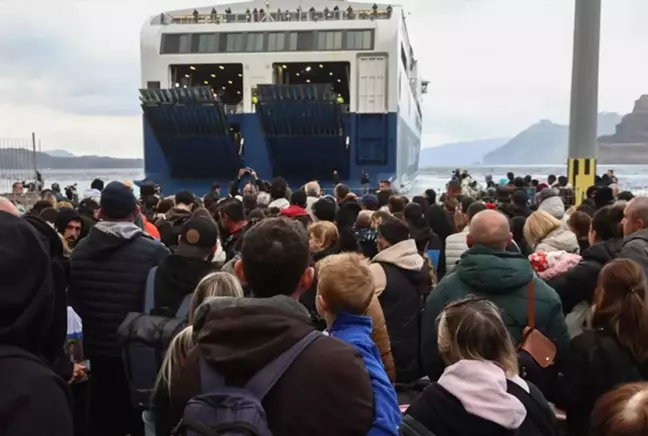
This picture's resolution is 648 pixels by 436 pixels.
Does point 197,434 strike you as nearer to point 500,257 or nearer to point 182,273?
point 182,273

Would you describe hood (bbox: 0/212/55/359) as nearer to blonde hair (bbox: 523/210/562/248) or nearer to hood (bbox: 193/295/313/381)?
hood (bbox: 193/295/313/381)

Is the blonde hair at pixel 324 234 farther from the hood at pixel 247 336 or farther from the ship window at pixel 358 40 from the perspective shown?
the ship window at pixel 358 40

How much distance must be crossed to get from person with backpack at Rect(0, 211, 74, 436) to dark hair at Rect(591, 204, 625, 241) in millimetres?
3379

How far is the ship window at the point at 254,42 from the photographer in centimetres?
2077

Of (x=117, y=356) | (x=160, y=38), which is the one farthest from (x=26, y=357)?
(x=160, y=38)

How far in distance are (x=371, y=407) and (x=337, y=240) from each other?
2800mm

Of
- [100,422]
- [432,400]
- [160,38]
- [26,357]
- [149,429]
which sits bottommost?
[100,422]

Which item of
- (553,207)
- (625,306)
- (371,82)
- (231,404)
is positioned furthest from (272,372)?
(371,82)

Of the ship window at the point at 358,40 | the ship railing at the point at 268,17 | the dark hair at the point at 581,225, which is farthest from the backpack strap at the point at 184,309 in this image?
the ship railing at the point at 268,17

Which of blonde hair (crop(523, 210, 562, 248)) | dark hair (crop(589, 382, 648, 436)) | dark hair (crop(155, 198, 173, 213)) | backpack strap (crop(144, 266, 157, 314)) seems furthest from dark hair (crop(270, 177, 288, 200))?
dark hair (crop(589, 382, 648, 436))

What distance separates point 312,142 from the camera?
18.2m

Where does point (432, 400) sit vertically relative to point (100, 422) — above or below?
above

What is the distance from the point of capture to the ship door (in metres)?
19.9

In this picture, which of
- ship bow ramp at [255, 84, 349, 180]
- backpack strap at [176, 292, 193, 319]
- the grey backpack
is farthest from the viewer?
ship bow ramp at [255, 84, 349, 180]
